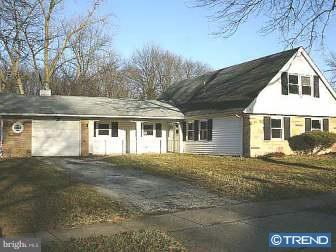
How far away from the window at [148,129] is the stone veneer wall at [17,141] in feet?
25.8

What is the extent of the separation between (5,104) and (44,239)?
65.8 feet

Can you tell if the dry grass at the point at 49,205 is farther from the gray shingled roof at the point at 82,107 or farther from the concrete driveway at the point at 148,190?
the gray shingled roof at the point at 82,107

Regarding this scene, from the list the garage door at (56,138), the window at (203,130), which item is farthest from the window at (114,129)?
the window at (203,130)

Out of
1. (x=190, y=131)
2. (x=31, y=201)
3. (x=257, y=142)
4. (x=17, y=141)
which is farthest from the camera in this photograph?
(x=190, y=131)

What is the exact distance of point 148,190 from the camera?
1227 cm

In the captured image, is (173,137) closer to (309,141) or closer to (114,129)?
(114,129)

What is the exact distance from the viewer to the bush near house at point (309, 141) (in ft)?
84.8

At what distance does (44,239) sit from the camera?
679 cm

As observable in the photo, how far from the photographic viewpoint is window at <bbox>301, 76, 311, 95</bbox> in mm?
26922

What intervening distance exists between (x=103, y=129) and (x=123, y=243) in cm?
2138

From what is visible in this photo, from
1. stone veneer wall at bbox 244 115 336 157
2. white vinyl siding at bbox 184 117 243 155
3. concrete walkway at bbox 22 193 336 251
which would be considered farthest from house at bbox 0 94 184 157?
concrete walkway at bbox 22 193 336 251

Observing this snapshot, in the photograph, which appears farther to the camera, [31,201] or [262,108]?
[262,108]

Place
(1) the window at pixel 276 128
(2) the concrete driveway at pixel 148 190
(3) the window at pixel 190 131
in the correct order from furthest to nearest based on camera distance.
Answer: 1. (3) the window at pixel 190 131
2. (1) the window at pixel 276 128
3. (2) the concrete driveway at pixel 148 190

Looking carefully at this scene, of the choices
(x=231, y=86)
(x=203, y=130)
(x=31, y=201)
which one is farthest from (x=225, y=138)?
(x=31, y=201)
